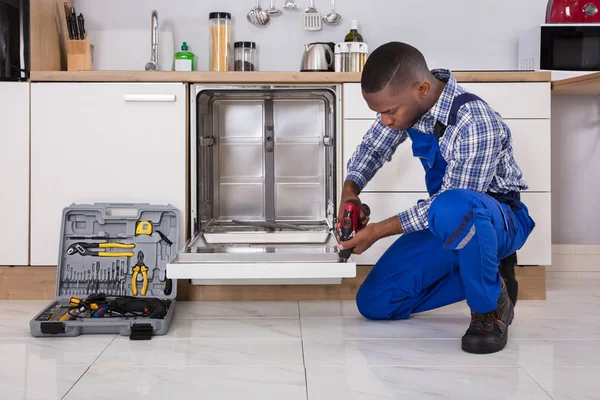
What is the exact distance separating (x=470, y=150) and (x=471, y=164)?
0.14 feet

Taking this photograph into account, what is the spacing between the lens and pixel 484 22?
11.2 feet

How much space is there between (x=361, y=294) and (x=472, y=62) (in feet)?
4.76

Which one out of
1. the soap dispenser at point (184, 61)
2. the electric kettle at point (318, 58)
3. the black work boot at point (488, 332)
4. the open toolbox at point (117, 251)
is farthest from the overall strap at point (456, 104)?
the soap dispenser at point (184, 61)

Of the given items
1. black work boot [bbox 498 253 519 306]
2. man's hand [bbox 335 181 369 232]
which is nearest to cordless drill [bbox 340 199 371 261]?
man's hand [bbox 335 181 369 232]

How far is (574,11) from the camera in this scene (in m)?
3.21

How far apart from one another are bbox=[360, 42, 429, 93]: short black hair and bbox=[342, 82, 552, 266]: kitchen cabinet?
715 millimetres

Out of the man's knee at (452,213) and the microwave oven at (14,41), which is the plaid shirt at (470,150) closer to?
the man's knee at (452,213)

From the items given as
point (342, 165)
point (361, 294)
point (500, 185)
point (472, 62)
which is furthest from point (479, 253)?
point (472, 62)

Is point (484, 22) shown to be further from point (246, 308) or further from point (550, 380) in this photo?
point (550, 380)

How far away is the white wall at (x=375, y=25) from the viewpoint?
3348 mm

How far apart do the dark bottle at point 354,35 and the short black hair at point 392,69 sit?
115 cm

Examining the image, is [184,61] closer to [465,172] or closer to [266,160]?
[266,160]

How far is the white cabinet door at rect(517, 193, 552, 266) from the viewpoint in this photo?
9.28ft

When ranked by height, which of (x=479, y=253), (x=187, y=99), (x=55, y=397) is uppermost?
(x=187, y=99)
